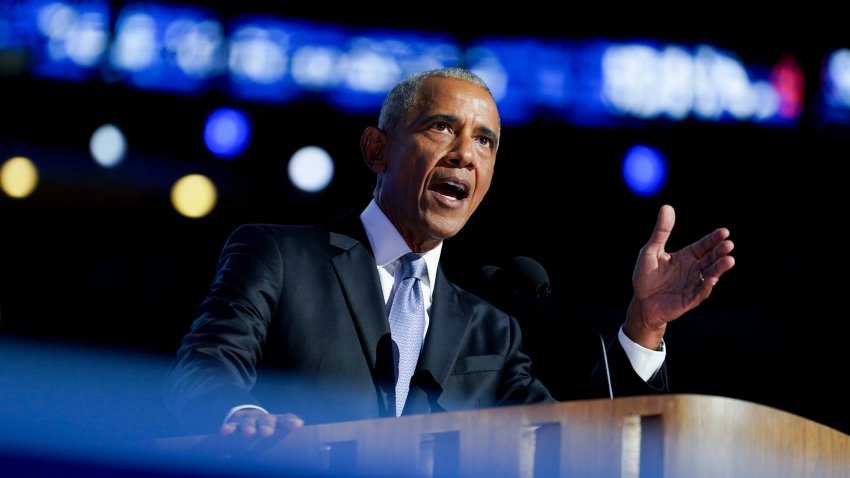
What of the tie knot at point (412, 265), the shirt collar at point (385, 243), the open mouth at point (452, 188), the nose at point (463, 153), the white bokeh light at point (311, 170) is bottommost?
the tie knot at point (412, 265)

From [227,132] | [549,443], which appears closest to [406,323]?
[549,443]

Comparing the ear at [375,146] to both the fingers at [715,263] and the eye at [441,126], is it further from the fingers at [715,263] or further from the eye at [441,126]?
the fingers at [715,263]

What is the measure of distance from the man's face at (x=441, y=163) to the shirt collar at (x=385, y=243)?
3 centimetres

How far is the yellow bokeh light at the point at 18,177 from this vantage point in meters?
6.67

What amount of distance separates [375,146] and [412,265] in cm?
31

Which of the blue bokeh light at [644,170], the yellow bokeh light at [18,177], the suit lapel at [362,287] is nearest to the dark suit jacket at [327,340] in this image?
the suit lapel at [362,287]

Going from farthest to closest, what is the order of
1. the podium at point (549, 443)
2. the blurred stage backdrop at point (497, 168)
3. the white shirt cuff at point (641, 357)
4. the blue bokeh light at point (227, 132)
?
the blue bokeh light at point (227, 132) → the blurred stage backdrop at point (497, 168) → the white shirt cuff at point (641, 357) → the podium at point (549, 443)

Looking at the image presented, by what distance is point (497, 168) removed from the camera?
700cm

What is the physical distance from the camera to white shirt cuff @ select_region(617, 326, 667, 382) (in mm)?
1903

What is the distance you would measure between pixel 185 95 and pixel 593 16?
2.46 metres

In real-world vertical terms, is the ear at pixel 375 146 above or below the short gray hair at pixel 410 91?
below

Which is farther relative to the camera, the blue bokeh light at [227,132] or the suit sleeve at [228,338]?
the blue bokeh light at [227,132]

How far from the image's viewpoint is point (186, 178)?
6.86 meters

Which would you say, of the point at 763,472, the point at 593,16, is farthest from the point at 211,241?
the point at 763,472
